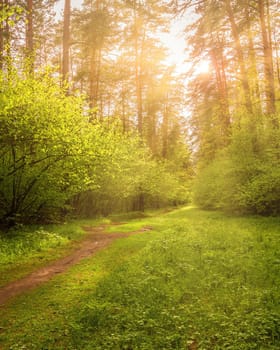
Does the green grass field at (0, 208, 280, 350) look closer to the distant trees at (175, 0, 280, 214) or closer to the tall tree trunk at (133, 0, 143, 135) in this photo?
the distant trees at (175, 0, 280, 214)

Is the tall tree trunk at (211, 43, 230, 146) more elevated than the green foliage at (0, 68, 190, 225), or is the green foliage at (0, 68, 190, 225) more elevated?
the tall tree trunk at (211, 43, 230, 146)

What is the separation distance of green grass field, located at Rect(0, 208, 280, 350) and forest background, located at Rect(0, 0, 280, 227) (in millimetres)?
4167

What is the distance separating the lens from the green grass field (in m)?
3.94

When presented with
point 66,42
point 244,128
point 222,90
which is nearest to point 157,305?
point 244,128

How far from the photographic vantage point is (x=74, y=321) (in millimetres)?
4488

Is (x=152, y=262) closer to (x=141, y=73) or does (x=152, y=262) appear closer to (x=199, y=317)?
(x=199, y=317)

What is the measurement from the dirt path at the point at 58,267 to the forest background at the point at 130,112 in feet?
8.66

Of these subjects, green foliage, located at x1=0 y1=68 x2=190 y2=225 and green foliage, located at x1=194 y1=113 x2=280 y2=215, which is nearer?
green foliage, located at x1=0 y1=68 x2=190 y2=225

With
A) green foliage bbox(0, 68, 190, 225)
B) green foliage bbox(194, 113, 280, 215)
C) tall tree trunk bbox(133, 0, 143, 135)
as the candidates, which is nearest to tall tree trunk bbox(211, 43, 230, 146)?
green foliage bbox(194, 113, 280, 215)

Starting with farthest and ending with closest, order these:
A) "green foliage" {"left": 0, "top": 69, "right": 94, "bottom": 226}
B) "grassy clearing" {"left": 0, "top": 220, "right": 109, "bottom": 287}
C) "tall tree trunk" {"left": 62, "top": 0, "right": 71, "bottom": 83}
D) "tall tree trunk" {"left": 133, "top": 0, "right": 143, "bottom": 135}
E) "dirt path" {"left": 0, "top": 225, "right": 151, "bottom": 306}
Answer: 1. "tall tree trunk" {"left": 133, "top": 0, "right": 143, "bottom": 135}
2. "tall tree trunk" {"left": 62, "top": 0, "right": 71, "bottom": 83}
3. "green foliage" {"left": 0, "top": 69, "right": 94, "bottom": 226}
4. "grassy clearing" {"left": 0, "top": 220, "right": 109, "bottom": 287}
5. "dirt path" {"left": 0, "top": 225, "right": 151, "bottom": 306}

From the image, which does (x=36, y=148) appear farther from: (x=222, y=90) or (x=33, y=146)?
(x=222, y=90)

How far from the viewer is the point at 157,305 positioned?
4.93 m

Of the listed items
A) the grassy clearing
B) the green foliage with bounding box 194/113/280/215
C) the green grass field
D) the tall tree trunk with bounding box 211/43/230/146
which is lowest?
the green grass field

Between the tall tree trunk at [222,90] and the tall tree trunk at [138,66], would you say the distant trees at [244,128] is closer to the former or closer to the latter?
the tall tree trunk at [222,90]
